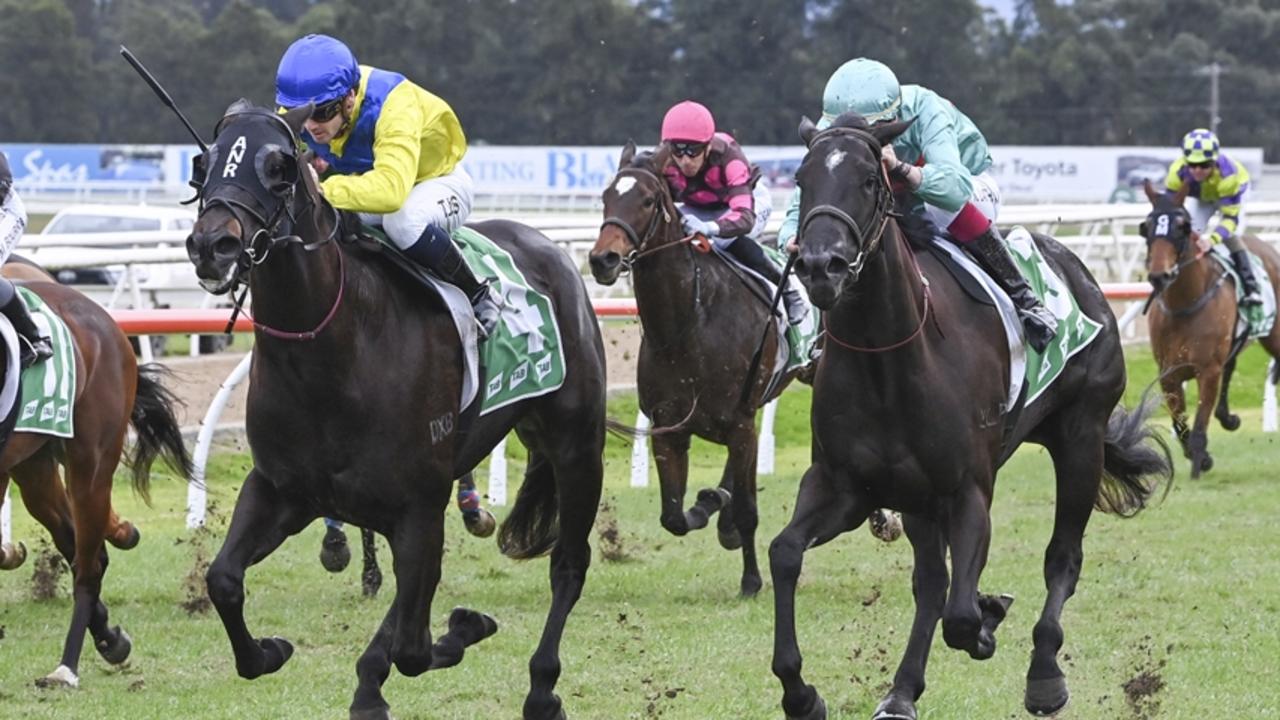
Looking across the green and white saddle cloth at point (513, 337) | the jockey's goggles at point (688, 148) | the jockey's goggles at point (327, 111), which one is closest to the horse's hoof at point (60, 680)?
the green and white saddle cloth at point (513, 337)

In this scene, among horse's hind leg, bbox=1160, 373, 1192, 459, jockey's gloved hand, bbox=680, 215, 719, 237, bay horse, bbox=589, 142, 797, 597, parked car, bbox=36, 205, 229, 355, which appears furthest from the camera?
parked car, bbox=36, 205, 229, 355

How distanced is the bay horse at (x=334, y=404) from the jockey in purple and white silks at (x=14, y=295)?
159 cm

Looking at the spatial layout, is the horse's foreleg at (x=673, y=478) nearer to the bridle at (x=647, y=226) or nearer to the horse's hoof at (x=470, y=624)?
the bridle at (x=647, y=226)

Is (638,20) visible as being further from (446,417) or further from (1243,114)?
(446,417)

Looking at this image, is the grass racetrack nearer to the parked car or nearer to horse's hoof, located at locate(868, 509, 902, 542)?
horse's hoof, located at locate(868, 509, 902, 542)

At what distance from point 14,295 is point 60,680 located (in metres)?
1.23

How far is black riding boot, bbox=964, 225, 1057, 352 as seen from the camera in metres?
5.58

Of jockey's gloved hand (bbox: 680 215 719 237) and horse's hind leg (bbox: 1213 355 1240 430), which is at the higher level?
jockey's gloved hand (bbox: 680 215 719 237)

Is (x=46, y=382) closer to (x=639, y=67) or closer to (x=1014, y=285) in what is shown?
(x=1014, y=285)

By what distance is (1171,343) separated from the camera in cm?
1157

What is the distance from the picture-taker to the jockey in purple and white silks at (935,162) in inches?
202

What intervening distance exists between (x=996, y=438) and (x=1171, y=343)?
264 inches

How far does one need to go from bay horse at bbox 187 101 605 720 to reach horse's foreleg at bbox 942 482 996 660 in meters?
1.19

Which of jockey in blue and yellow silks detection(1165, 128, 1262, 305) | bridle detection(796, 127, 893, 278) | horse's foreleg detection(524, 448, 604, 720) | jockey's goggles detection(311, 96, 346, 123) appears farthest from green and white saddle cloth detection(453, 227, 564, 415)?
jockey in blue and yellow silks detection(1165, 128, 1262, 305)
